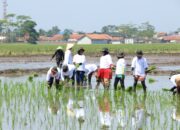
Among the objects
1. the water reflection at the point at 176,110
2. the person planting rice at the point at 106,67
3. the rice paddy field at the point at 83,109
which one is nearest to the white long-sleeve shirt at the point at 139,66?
the rice paddy field at the point at 83,109

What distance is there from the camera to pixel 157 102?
37.2 ft

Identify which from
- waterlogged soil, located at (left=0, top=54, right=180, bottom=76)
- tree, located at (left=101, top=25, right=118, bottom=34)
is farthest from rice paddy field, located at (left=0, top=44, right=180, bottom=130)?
tree, located at (left=101, top=25, right=118, bottom=34)

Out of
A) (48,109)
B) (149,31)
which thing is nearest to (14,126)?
(48,109)

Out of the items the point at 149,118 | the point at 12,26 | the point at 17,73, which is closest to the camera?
the point at 149,118

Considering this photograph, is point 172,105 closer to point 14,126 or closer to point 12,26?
point 14,126

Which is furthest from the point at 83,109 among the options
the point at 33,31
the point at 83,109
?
the point at 33,31

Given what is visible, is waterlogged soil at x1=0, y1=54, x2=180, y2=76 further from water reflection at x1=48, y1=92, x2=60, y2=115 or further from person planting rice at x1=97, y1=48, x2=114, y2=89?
water reflection at x1=48, y1=92, x2=60, y2=115

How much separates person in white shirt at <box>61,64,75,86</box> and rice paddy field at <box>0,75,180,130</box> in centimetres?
32

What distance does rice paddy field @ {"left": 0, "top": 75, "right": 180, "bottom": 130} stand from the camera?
8781mm

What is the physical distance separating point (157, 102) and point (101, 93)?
2246 millimetres

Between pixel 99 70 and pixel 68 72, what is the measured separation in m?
0.89

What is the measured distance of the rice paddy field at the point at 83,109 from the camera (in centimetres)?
878

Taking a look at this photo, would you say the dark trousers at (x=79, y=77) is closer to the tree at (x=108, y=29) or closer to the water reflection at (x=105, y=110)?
the water reflection at (x=105, y=110)

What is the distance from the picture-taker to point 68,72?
14422 mm
